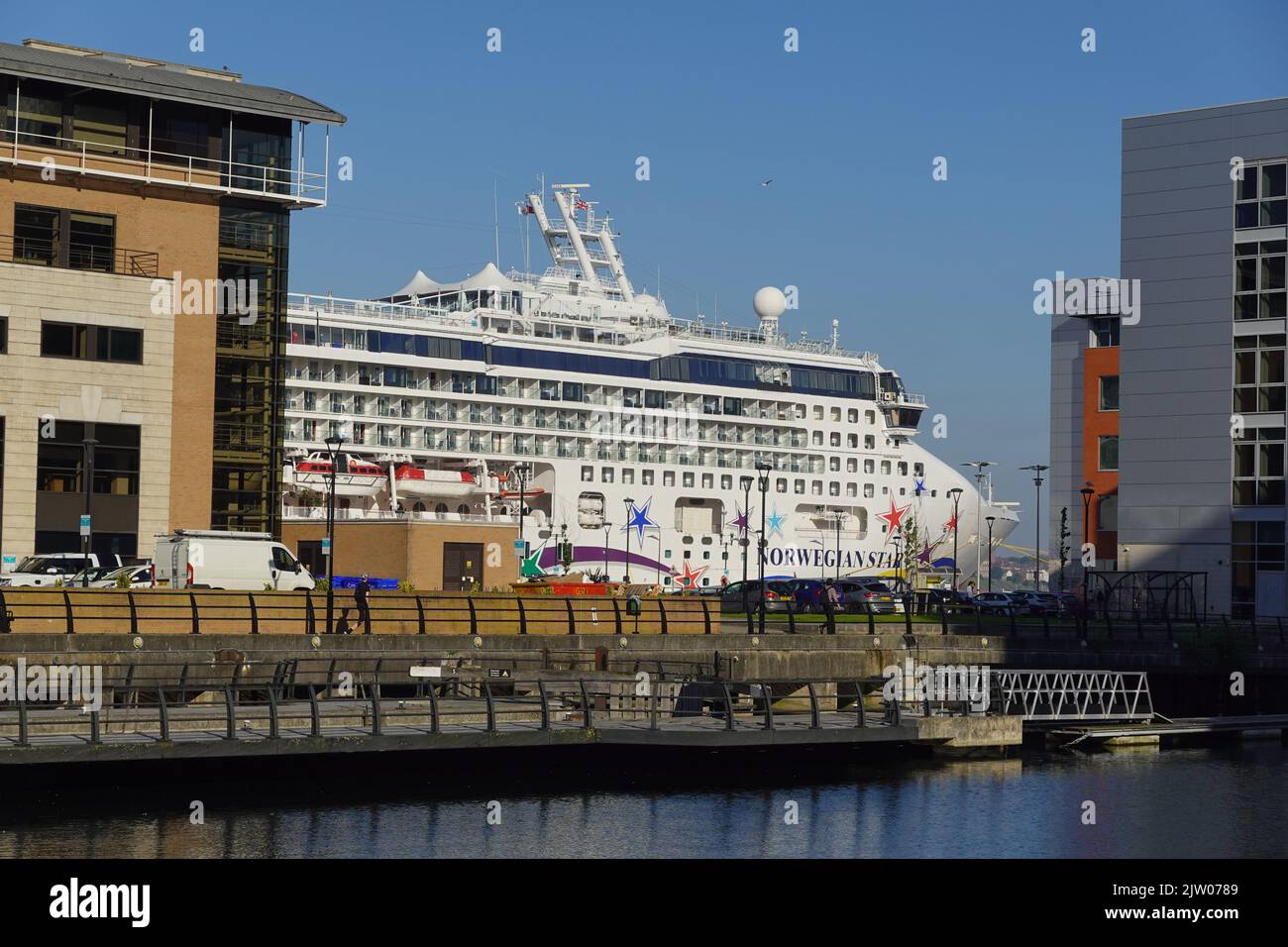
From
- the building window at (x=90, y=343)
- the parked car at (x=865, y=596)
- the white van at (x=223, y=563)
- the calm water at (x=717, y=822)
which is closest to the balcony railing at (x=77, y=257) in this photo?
the building window at (x=90, y=343)

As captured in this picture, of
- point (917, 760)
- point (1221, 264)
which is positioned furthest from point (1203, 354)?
point (917, 760)

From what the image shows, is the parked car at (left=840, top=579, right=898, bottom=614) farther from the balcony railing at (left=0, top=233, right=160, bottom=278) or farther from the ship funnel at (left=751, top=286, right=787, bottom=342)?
the ship funnel at (left=751, top=286, right=787, bottom=342)

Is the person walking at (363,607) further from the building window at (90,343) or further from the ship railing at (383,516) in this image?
the ship railing at (383,516)

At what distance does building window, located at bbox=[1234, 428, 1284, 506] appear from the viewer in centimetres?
5844

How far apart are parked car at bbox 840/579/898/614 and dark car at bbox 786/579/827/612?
1.06 metres

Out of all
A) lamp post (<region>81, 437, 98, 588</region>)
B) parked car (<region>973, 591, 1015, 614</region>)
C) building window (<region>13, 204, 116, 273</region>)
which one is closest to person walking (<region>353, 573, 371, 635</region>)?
lamp post (<region>81, 437, 98, 588</region>)

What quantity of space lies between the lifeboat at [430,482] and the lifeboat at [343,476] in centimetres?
169

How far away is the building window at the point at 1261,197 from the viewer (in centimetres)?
5856

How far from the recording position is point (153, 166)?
58.3m

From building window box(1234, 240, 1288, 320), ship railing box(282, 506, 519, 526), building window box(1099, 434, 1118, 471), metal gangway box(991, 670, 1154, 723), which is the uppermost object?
building window box(1234, 240, 1288, 320)

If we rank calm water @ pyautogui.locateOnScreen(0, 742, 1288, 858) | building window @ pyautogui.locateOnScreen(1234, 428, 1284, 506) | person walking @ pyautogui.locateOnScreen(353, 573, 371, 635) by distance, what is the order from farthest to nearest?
1. building window @ pyautogui.locateOnScreen(1234, 428, 1284, 506)
2. person walking @ pyautogui.locateOnScreen(353, 573, 371, 635)
3. calm water @ pyautogui.locateOnScreen(0, 742, 1288, 858)

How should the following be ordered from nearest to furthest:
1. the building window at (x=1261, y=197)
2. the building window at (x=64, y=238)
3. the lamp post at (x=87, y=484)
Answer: the lamp post at (x=87, y=484)
the building window at (x=64, y=238)
the building window at (x=1261, y=197)
